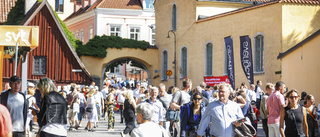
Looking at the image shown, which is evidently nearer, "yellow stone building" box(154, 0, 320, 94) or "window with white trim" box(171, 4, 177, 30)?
"yellow stone building" box(154, 0, 320, 94)

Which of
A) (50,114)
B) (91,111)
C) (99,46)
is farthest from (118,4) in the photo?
(50,114)

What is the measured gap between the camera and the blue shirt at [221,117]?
30.4 ft

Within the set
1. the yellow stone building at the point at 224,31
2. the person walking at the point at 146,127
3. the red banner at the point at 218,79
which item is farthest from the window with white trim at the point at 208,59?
the person walking at the point at 146,127

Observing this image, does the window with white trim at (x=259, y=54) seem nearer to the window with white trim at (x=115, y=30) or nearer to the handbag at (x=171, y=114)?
the handbag at (x=171, y=114)

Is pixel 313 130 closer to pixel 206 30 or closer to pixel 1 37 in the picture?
pixel 1 37

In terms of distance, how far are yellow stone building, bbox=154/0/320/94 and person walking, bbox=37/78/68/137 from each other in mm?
17630

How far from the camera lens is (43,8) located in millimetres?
40094

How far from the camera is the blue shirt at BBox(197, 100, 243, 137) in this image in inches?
365

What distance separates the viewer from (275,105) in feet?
40.5

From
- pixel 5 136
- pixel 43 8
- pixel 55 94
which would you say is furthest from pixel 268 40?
pixel 5 136

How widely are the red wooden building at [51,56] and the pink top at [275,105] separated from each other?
Answer: 29.8 m

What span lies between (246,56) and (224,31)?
501 cm

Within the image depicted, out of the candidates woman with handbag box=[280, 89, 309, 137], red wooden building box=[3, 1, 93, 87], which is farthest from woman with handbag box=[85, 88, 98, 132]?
red wooden building box=[3, 1, 93, 87]

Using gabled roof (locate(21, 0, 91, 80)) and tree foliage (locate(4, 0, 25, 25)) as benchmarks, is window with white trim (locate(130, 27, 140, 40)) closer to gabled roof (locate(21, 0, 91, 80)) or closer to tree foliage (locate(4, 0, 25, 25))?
tree foliage (locate(4, 0, 25, 25))
